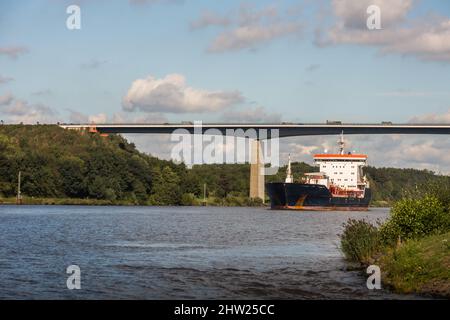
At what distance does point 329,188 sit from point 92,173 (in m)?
42.3

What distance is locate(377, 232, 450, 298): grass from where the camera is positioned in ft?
77.8

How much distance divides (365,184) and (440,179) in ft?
311

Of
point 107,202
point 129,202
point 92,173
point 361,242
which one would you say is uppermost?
point 92,173

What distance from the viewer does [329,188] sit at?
12438 cm

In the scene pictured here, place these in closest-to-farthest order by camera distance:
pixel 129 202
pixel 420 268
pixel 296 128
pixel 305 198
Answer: pixel 420 268 → pixel 305 198 → pixel 129 202 → pixel 296 128

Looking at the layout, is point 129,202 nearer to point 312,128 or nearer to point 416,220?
point 312,128

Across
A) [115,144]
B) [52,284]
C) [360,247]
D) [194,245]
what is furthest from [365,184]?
[52,284]

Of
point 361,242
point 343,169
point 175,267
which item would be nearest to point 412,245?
point 361,242

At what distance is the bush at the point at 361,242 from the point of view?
32188 millimetres

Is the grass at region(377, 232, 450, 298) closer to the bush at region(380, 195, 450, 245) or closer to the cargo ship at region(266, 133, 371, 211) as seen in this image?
the bush at region(380, 195, 450, 245)

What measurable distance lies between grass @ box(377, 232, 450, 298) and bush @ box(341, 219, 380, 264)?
401cm

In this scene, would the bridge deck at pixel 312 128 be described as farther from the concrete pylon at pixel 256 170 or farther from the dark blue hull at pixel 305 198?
the dark blue hull at pixel 305 198

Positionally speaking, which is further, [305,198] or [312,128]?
[312,128]

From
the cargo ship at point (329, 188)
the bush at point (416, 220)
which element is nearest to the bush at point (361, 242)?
the bush at point (416, 220)
